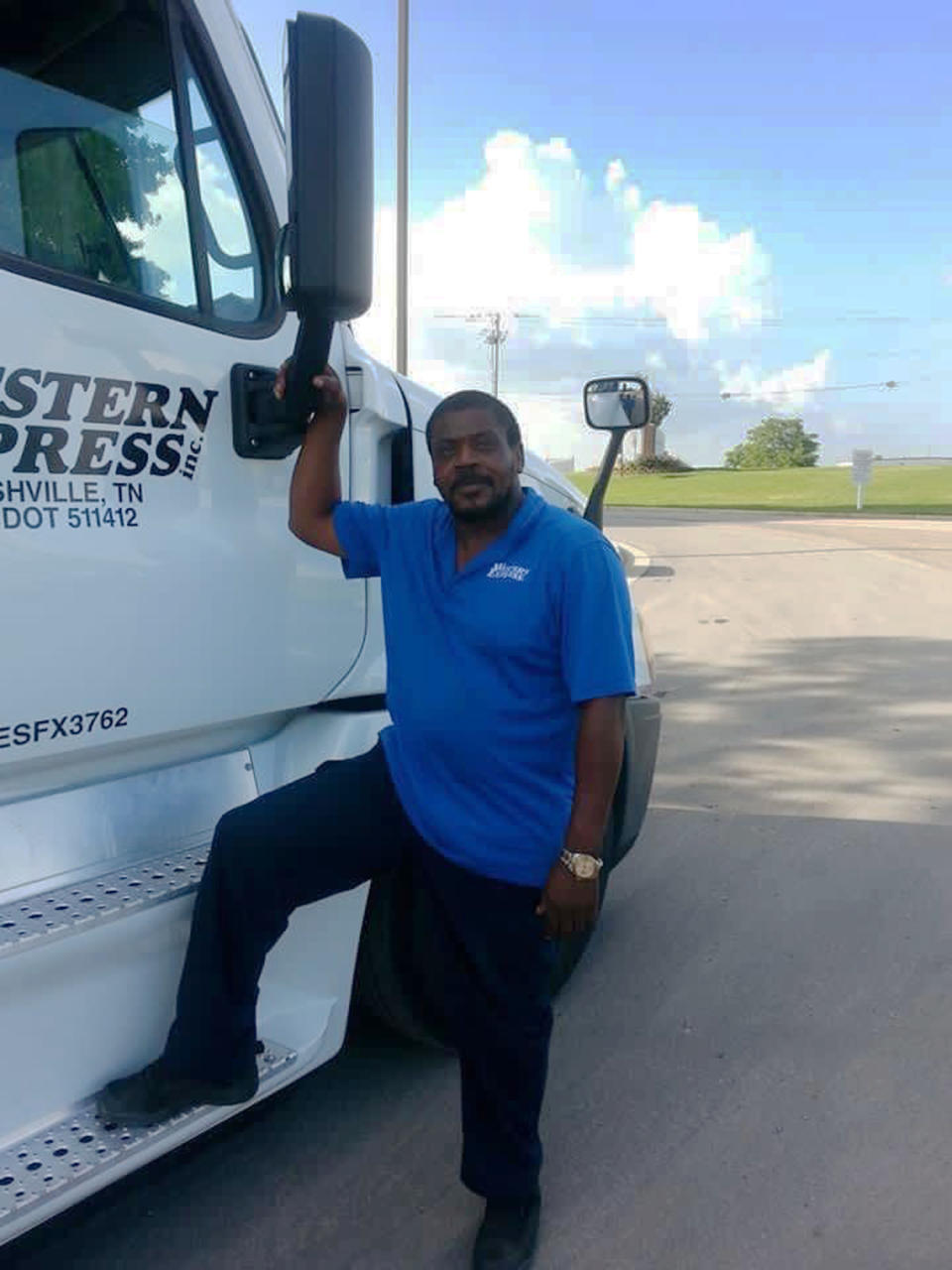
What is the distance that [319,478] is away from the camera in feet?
7.91

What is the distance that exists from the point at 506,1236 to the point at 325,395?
183 centimetres

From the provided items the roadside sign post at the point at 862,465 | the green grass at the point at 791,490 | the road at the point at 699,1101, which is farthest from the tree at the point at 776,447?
the road at the point at 699,1101

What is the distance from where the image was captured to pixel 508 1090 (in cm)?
247

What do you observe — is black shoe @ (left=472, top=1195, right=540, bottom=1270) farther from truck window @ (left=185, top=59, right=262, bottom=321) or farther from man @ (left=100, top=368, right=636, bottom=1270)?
truck window @ (left=185, top=59, right=262, bottom=321)

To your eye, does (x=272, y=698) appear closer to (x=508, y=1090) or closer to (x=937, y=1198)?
(x=508, y=1090)

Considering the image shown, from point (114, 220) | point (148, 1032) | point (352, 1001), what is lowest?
point (352, 1001)

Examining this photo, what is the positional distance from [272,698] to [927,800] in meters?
4.34

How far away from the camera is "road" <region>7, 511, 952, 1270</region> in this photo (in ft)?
8.46

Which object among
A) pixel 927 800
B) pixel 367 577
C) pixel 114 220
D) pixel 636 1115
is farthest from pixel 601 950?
pixel 114 220

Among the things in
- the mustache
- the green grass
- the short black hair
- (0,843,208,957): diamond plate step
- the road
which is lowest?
the road

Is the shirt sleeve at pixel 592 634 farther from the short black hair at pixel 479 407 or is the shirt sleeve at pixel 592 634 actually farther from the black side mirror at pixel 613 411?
the black side mirror at pixel 613 411

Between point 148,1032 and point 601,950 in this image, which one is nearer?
point 148,1032

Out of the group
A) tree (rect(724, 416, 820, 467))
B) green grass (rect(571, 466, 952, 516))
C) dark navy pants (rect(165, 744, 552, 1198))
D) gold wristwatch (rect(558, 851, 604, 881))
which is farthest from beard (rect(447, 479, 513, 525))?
tree (rect(724, 416, 820, 467))

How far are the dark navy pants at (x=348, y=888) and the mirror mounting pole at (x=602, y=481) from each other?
1321 millimetres
